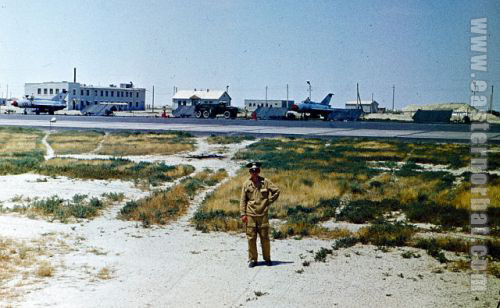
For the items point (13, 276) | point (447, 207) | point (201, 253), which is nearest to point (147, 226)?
point (201, 253)

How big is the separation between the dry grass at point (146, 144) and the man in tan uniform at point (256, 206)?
2925cm

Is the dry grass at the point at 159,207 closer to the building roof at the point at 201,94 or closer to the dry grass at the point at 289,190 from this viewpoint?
the dry grass at the point at 289,190

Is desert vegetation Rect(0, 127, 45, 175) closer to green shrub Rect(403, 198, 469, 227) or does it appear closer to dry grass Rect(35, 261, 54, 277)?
dry grass Rect(35, 261, 54, 277)

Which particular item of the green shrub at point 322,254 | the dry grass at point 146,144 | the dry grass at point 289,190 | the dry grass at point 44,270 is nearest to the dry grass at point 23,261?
the dry grass at point 44,270

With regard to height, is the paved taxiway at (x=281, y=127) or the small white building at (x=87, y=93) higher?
the small white building at (x=87, y=93)

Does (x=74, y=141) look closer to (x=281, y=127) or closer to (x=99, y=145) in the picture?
(x=99, y=145)

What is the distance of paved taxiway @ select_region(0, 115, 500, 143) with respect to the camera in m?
56.7

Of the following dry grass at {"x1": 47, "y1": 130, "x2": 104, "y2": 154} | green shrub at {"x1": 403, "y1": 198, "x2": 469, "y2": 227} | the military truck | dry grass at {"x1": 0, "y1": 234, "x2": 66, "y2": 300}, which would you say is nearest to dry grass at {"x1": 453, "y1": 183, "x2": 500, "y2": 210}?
green shrub at {"x1": 403, "y1": 198, "x2": 469, "y2": 227}

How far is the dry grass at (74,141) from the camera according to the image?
4231 cm

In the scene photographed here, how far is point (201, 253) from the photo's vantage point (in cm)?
1333

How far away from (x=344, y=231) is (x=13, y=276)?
8913mm

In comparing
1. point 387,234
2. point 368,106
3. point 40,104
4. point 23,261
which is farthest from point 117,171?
point 368,106

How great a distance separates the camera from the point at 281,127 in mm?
68312

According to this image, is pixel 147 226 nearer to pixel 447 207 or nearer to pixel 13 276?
pixel 13 276
